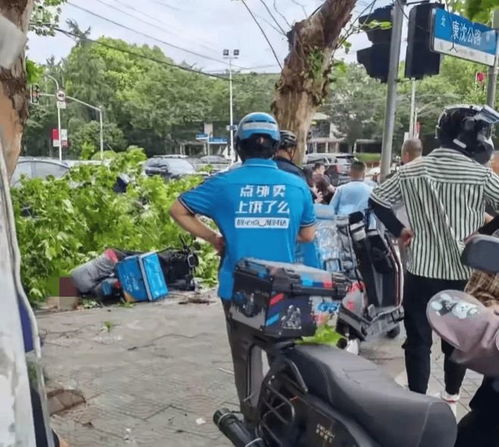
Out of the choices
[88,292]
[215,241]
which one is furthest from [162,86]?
[215,241]

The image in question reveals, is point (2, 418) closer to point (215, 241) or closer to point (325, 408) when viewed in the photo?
point (325, 408)

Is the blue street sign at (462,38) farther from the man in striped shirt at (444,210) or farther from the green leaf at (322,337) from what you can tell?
the green leaf at (322,337)

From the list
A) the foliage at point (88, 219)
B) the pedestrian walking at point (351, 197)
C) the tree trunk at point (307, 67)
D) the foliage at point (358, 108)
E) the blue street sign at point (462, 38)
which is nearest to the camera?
the tree trunk at point (307, 67)

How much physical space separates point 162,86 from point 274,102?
51269 mm

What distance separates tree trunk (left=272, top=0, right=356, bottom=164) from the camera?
18.0ft

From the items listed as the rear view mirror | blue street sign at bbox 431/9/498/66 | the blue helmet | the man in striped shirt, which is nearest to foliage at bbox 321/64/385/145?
blue street sign at bbox 431/9/498/66

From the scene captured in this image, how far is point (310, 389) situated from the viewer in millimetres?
2238

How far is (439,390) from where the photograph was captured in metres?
4.61

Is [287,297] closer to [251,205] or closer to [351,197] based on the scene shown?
[251,205]

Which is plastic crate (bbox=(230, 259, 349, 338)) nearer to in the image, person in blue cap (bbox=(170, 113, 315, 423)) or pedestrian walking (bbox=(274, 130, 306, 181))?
person in blue cap (bbox=(170, 113, 315, 423))

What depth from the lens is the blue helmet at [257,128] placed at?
3348 millimetres

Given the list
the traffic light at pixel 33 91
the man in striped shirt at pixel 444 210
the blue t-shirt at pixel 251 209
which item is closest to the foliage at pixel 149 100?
the traffic light at pixel 33 91

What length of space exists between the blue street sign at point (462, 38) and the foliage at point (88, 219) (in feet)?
13.4

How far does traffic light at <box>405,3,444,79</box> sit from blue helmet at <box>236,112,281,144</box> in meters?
3.03
